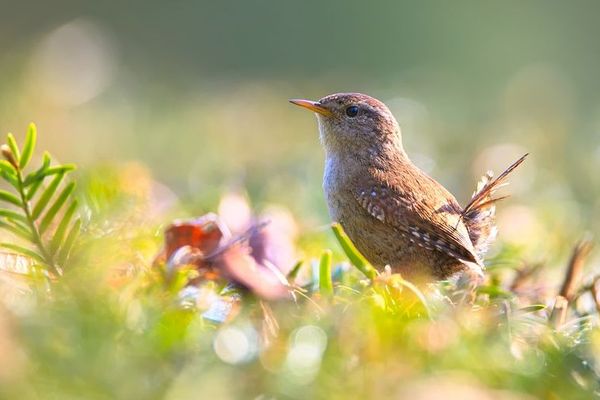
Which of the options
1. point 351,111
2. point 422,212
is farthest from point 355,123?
point 422,212

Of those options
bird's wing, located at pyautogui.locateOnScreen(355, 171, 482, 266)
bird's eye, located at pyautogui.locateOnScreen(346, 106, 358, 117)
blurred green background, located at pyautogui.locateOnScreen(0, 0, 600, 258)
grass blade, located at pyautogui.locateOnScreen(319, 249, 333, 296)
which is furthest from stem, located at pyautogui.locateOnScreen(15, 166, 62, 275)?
bird's eye, located at pyautogui.locateOnScreen(346, 106, 358, 117)

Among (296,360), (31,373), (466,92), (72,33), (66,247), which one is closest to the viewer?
(31,373)

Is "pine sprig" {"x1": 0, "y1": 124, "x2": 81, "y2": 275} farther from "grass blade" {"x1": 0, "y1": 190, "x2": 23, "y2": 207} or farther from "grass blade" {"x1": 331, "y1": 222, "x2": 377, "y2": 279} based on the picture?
"grass blade" {"x1": 331, "y1": 222, "x2": 377, "y2": 279}

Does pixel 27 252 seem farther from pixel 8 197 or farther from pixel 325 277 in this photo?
pixel 325 277

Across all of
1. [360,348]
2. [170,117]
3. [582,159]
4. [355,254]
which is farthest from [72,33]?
[360,348]

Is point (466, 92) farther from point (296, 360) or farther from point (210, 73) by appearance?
point (296, 360)
